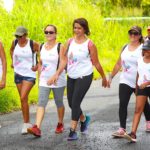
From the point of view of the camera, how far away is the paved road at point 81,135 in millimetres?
8594

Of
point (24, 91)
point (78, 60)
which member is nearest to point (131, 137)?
point (78, 60)

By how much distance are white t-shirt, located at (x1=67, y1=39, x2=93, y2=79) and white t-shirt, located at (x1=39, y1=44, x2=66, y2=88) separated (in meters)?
0.29

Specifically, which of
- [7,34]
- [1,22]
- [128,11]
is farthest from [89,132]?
[128,11]

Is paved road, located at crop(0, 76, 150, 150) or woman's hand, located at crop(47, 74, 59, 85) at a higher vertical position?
woman's hand, located at crop(47, 74, 59, 85)

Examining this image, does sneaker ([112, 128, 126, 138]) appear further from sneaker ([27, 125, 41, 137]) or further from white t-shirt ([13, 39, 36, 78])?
white t-shirt ([13, 39, 36, 78])

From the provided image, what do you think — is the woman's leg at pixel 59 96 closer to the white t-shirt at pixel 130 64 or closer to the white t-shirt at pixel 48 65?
the white t-shirt at pixel 48 65

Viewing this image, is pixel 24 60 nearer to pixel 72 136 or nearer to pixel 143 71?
pixel 72 136

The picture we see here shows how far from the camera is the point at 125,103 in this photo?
9039 mm

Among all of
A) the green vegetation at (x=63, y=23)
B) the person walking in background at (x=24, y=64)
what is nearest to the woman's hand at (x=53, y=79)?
the person walking in background at (x=24, y=64)

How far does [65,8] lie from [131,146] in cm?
1480

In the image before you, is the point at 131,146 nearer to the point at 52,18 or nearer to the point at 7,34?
the point at 7,34

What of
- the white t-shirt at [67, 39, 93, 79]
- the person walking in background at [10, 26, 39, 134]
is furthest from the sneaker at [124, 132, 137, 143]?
the person walking in background at [10, 26, 39, 134]

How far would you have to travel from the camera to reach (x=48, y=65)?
30.4 ft

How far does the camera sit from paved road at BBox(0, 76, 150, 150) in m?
8.59
